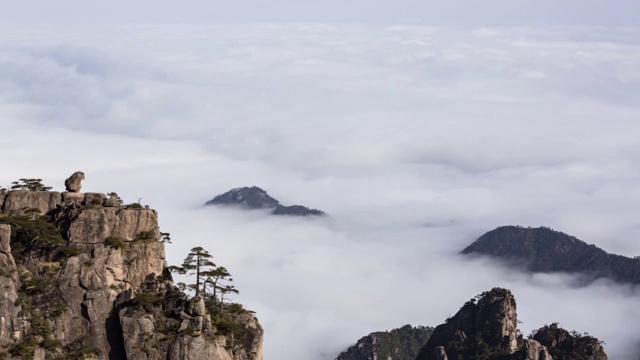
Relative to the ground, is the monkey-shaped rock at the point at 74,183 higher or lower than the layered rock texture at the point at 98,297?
higher

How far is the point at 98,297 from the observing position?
111 metres

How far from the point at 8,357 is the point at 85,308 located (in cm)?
944

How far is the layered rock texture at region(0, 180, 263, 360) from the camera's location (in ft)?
354

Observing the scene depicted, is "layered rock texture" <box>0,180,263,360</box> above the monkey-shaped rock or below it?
below

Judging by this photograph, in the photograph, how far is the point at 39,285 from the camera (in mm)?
109125

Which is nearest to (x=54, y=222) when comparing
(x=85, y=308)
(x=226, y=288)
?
(x=85, y=308)

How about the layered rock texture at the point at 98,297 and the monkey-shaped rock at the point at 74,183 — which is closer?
the layered rock texture at the point at 98,297

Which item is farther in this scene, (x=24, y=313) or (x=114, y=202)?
(x=114, y=202)

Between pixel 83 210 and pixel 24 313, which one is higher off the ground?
pixel 83 210

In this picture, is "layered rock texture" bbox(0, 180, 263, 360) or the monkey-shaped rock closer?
"layered rock texture" bbox(0, 180, 263, 360)

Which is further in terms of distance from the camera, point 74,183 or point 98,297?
point 74,183

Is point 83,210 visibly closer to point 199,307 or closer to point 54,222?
point 54,222

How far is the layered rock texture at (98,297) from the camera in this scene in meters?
108

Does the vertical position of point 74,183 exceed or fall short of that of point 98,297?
it exceeds it
